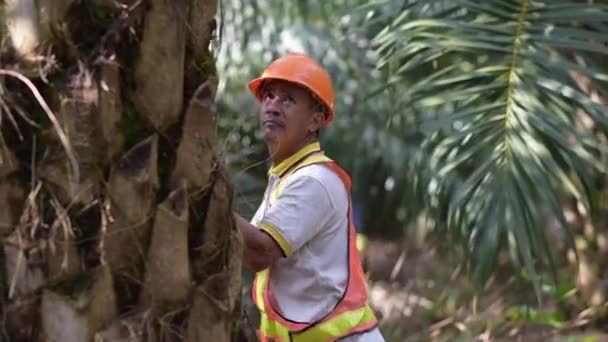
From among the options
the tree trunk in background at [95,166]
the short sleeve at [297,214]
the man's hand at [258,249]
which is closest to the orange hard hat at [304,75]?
the short sleeve at [297,214]

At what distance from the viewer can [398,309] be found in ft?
21.7

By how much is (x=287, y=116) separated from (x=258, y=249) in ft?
1.53

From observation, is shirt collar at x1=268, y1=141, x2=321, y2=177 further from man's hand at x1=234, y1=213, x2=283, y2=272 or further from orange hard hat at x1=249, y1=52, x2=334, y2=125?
man's hand at x1=234, y1=213, x2=283, y2=272

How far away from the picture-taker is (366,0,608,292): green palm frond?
3.62 m

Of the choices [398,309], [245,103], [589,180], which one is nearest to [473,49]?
[589,180]

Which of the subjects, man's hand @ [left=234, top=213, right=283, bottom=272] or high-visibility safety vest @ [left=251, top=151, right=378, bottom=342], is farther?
high-visibility safety vest @ [left=251, top=151, right=378, bottom=342]

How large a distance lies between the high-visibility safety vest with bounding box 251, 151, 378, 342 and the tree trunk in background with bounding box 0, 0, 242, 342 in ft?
2.55

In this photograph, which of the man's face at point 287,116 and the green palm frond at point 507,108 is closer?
the man's face at point 287,116

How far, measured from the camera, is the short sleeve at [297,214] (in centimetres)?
273

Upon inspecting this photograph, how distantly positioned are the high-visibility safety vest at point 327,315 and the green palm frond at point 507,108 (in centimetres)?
80

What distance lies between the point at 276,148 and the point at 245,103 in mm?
3301

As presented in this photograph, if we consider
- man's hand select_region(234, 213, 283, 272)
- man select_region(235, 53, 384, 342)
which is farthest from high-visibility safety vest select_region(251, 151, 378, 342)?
man's hand select_region(234, 213, 283, 272)

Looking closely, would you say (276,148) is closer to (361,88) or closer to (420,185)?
(420,185)

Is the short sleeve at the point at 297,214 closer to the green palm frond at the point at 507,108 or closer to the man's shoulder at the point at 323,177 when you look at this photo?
the man's shoulder at the point at 323,177
